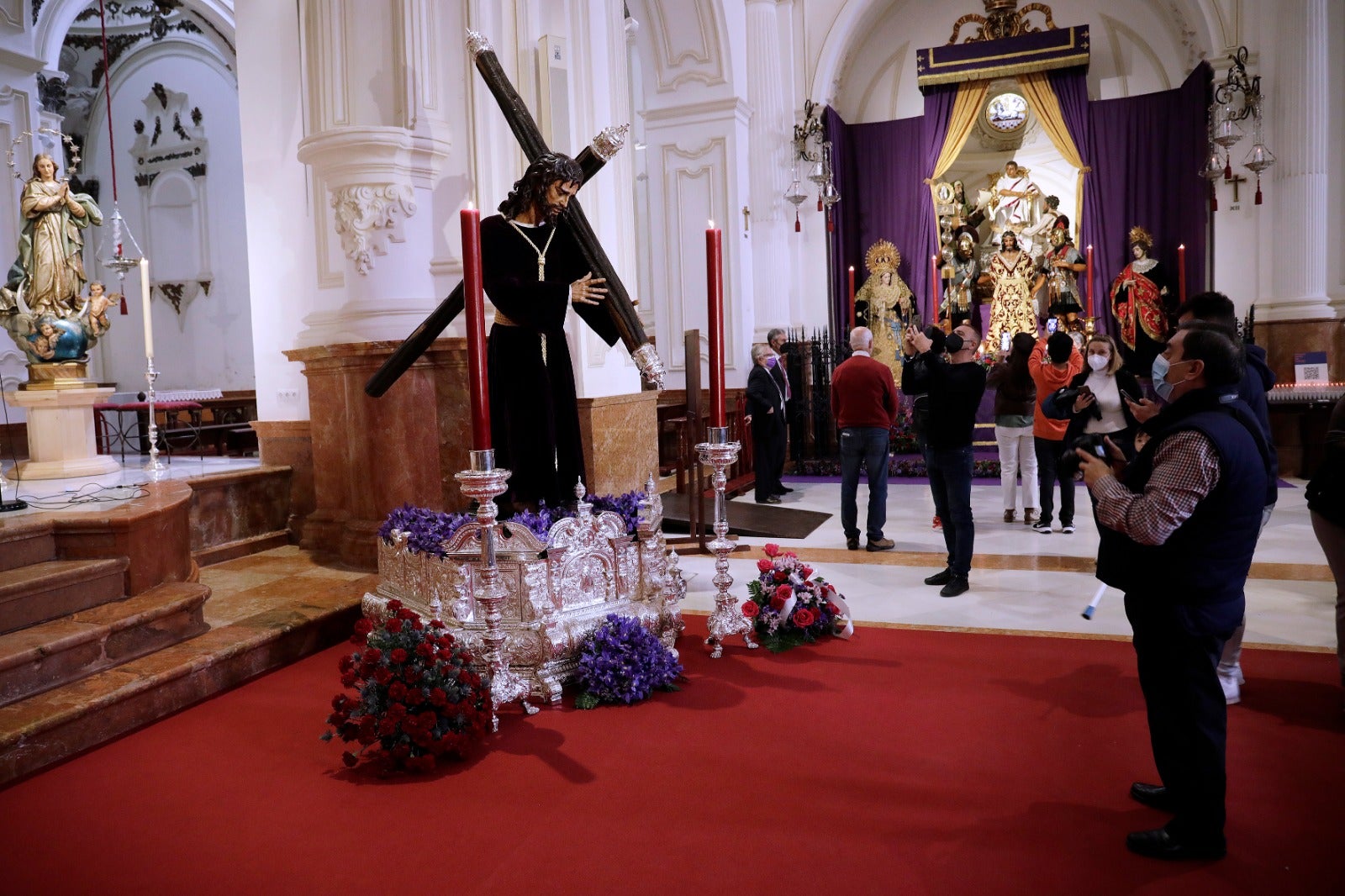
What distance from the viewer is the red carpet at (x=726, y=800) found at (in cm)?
245

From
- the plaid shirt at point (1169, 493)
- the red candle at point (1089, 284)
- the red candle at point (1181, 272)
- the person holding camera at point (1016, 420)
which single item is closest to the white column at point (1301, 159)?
the red candle at point (1181, 272)

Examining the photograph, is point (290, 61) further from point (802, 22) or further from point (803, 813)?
point (802, 22)

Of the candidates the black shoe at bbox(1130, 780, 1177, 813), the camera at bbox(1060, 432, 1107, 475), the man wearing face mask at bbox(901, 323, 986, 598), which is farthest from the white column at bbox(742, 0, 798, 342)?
the black shoe at bbox(1130, 780, 1177, 813)

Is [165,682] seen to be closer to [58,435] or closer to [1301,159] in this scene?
[58,435]

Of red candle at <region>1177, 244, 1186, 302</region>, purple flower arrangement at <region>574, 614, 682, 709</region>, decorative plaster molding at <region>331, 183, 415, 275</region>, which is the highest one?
red candle at <region>1177, 244, 1186, 302</region>

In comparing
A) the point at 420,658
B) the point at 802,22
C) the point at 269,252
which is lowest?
the point at 420,658

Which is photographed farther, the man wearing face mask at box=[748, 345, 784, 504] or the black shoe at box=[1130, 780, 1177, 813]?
the man wearing face mask at box=[748, 345, 784, 504]

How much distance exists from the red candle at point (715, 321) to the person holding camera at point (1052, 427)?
3.84m

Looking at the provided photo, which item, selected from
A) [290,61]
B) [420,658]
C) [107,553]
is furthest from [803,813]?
[290,61]

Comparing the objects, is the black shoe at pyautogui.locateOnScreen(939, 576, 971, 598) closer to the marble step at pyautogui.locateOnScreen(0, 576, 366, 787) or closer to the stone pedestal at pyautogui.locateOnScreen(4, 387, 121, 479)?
the marble step at pyautogui.locateOnScreen(0, 576, 366, 787)

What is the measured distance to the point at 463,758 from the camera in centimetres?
323

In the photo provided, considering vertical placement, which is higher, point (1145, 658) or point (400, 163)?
point (400, 163)

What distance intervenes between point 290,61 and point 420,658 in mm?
5046

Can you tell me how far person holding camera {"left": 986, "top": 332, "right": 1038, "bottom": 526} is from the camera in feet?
24.1
